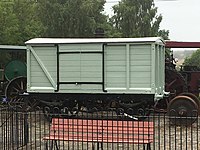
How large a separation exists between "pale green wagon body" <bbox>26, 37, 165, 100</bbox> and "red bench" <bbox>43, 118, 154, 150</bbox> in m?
4.52

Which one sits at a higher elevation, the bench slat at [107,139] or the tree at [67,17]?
the tree at [67,17]

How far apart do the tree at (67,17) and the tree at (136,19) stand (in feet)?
36.6

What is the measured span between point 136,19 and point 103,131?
38.9 metres

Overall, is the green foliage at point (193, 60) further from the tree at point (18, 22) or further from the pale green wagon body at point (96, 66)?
the pale green wagon body at point (96, 66)

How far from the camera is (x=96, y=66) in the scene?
1314 cm

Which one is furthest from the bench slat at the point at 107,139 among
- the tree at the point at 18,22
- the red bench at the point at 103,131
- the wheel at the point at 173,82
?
the tree at the point at 18,22

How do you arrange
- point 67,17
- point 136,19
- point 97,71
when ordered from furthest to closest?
point 136,19 < point 67,17 < point 97,71

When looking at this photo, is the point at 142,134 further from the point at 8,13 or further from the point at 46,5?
the point at 46,5

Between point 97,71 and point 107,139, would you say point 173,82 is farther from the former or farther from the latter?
point 107,139

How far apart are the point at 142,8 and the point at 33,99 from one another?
35612 mm

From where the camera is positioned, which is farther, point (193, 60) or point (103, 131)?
point (193, 60)

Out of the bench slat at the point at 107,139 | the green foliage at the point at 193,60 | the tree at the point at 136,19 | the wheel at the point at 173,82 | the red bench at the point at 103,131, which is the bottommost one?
the bench slat at the point at 107,139

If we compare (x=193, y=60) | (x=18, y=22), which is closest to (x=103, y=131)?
(x=18, y=22)

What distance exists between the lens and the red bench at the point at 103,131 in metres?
8.02
